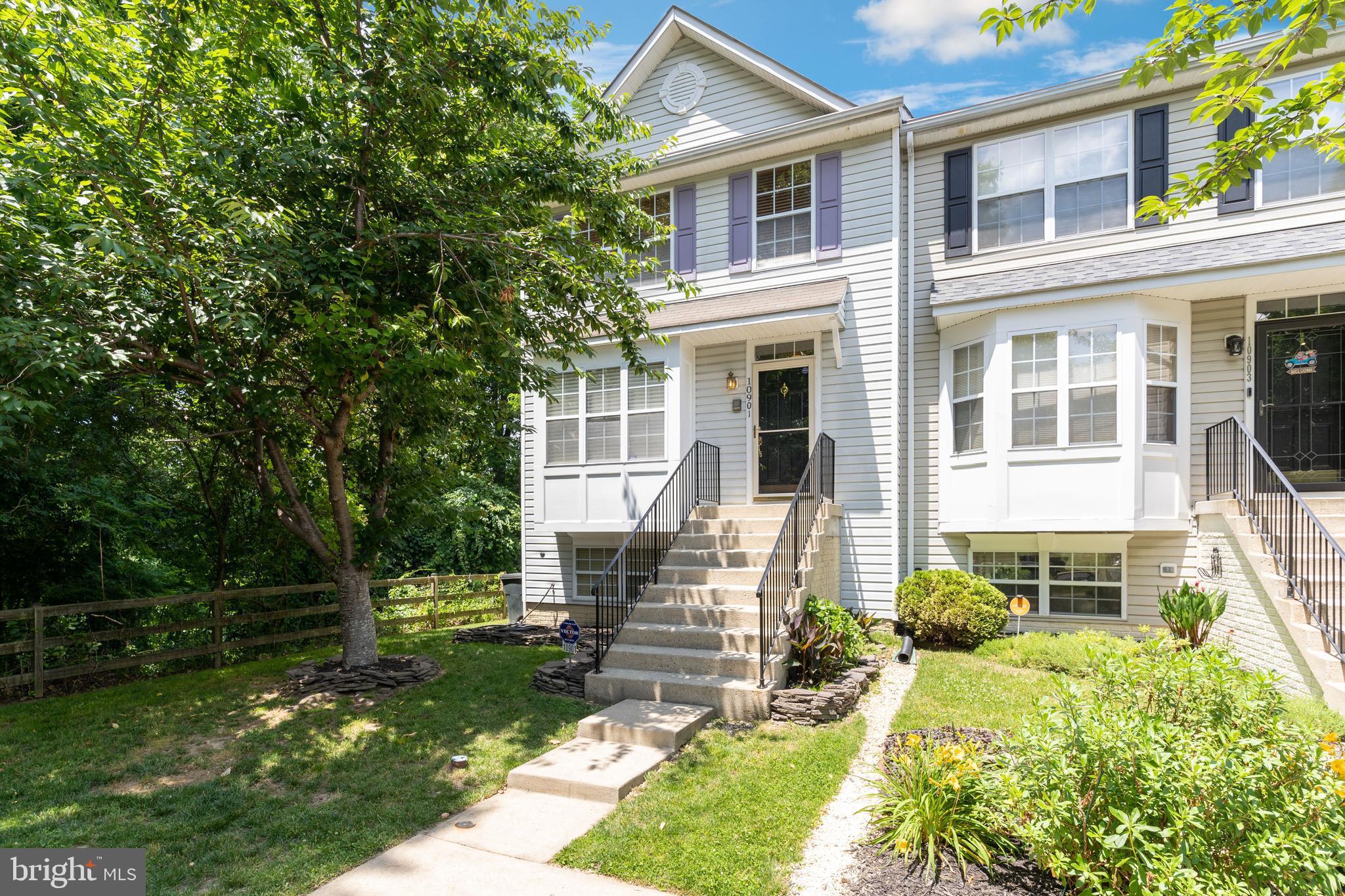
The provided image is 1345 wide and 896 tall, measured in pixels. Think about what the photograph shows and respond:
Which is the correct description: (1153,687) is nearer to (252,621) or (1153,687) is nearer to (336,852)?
(336,852)

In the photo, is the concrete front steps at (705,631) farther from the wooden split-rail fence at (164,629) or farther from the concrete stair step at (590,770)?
the wooden split-rail fence at (164,629)

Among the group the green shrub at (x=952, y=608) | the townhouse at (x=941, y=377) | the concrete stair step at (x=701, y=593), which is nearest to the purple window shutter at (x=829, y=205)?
the townhouse at (x=941, y=377)

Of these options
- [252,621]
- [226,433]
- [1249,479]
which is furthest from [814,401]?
[252,621]

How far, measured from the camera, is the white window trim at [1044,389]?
8.52 metres

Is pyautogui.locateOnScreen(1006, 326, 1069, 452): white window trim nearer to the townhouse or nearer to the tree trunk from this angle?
the townhouse

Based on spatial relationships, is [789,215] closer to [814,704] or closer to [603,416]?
[603,416]

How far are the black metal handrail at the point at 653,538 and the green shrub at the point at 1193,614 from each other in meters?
5.54

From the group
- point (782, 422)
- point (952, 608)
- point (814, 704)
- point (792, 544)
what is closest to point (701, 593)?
point (792, 544)

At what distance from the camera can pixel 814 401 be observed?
10.1m

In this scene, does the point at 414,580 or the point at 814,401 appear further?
the point at 414,580

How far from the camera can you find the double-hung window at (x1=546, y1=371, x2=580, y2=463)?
10.9 metres

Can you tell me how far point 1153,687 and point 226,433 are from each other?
26.3 ft

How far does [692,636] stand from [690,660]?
0.35m

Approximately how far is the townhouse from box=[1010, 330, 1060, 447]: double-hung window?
0.10 feet
